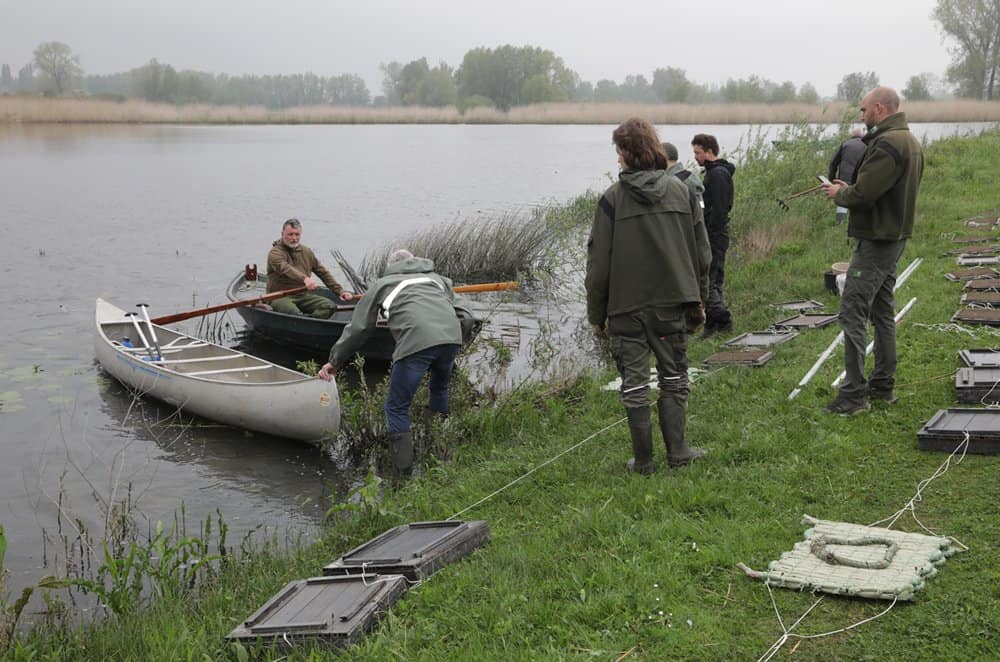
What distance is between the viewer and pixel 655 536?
499 centimetres

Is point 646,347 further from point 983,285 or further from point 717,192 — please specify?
point 983,285

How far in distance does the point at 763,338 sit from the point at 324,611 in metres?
6.20

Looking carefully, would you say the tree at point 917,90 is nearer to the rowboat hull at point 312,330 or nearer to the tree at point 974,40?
the tree at point 974,40

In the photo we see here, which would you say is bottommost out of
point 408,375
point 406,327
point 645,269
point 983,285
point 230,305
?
point 230,305

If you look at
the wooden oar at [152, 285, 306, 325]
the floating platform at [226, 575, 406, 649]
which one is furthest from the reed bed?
the floating platform at [226, 575, 406, 649]

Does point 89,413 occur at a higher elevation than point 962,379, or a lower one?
lower

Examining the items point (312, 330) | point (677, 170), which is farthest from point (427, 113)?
point (677, 170)

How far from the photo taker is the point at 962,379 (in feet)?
21.9

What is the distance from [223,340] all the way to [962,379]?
1084 centimetres

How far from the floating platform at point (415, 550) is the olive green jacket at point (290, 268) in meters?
7.73

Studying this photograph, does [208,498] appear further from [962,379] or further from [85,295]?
[85,295]

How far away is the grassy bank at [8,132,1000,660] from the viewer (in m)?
4.06

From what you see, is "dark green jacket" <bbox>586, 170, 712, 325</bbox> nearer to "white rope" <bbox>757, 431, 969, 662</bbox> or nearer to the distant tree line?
"white rope" <bbox>757, 431, 969, 662</bbox>

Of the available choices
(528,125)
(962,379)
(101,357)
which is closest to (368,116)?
(528,125)
